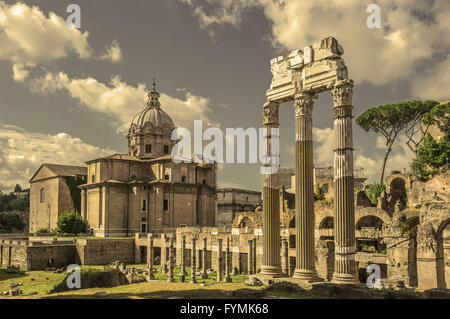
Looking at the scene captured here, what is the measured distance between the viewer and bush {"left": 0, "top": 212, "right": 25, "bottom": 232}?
58.3 meters

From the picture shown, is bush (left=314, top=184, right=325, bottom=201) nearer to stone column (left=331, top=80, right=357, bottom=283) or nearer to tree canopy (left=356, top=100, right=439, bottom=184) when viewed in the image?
tree canopy (left=356, top=100, right=439, bottom=184)

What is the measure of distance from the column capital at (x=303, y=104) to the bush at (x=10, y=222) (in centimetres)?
5413

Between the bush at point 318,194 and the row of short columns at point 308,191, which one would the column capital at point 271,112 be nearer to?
the row of short columns at point 308,191

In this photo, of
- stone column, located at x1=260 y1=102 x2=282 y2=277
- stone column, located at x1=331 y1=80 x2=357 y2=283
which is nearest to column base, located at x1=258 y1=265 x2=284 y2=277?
stone column, located at x1=260 y1=102 x2=282 y2=277

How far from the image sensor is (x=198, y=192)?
44.6 meters

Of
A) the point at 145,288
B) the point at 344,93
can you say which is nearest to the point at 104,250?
the point at 145,288

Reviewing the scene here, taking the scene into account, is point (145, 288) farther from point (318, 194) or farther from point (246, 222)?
point (318, 194)

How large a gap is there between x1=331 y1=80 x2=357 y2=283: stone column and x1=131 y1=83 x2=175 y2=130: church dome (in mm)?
37194

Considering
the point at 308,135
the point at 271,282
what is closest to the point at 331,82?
the point at 308,135

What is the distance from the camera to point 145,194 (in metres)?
42.2

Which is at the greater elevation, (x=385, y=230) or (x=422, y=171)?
(x=422, y=171)

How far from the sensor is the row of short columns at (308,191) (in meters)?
11.8
